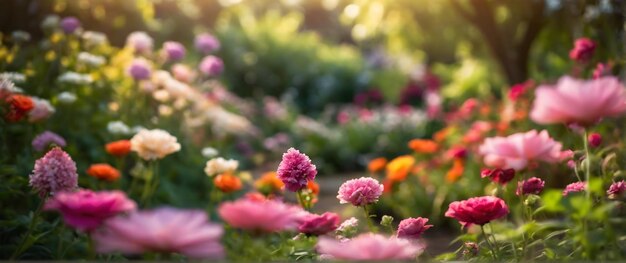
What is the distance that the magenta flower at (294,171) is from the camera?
163 centimetres

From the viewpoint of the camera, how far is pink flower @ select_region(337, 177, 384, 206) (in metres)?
1.56

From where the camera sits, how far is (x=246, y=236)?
→ 4.07ft

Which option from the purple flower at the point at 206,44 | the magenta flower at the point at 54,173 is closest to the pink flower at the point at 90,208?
the magenta flower at the point at 54,173

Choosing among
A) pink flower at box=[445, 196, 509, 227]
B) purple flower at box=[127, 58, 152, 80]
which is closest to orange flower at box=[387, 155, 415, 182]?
purple flower at box=[127, 58, 152, 80]

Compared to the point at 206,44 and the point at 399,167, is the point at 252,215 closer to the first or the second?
the point at 399,167

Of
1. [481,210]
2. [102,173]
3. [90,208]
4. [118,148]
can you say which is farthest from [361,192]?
[118,148]

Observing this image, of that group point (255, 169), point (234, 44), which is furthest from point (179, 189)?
point (234, 44)

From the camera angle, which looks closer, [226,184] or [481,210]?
[481,210]

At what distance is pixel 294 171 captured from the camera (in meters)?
1.63

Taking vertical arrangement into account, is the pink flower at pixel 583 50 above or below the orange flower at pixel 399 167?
below

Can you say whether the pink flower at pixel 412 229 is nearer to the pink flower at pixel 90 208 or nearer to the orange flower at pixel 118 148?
the pink flower at pixel 90 208

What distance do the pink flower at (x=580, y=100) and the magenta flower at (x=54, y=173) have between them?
972 mm

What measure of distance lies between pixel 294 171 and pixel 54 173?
552 mm

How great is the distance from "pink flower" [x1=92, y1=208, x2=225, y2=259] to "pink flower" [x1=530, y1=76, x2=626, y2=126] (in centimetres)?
58
